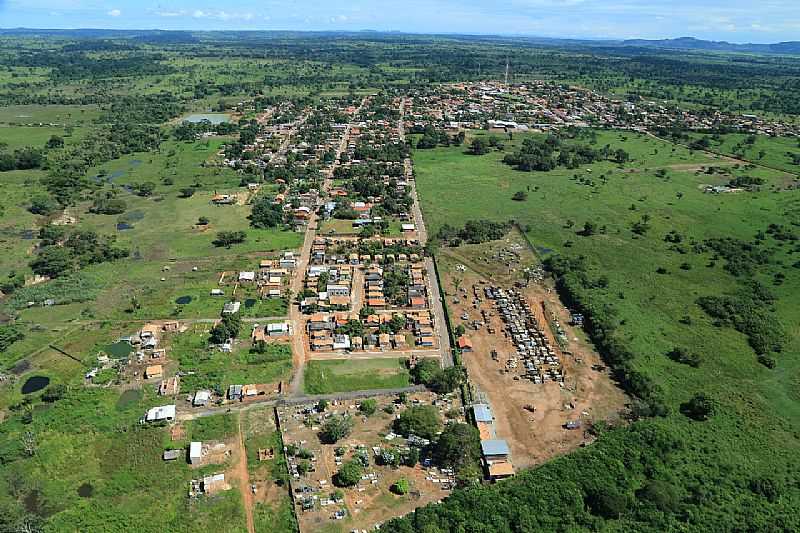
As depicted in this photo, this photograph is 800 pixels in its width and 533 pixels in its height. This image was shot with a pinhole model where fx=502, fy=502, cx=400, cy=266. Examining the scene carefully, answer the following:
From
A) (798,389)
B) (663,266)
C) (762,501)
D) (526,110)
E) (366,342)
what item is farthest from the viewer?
(526,110)

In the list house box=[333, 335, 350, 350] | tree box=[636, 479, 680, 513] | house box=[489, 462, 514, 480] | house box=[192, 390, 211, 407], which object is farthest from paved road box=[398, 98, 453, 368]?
house box=[192, 390, 211, 407]

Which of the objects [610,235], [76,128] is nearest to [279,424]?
[610,235]

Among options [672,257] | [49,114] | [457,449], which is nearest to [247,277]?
[457,449]

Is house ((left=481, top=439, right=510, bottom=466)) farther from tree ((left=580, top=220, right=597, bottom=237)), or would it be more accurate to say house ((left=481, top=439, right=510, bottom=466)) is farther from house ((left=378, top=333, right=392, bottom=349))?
tree ((left=580, top=220, right=597, bottom=237))

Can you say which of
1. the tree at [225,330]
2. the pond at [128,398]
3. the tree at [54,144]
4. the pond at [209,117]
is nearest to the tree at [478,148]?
the pond at [209,117]

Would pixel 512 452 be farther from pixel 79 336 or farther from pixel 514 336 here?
pixel 79 336

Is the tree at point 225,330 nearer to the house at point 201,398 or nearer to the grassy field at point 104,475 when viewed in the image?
the house at point 201,398
